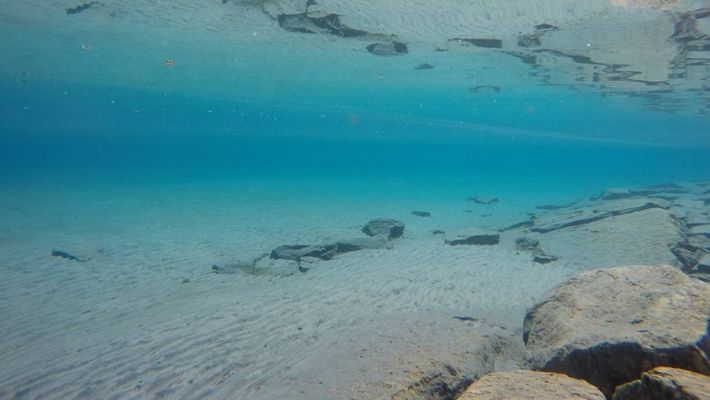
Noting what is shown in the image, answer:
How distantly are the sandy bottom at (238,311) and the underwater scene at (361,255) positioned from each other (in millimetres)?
50

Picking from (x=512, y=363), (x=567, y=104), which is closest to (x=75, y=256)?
(x=512, y=363)

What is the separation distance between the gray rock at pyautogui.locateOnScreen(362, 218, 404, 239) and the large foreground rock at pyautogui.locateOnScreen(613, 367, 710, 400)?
11.4 meters

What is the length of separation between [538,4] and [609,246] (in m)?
8.31

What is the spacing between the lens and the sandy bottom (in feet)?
16.7

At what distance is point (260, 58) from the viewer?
24.5 meters

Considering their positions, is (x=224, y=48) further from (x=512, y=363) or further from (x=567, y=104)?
(x=567, y=104)

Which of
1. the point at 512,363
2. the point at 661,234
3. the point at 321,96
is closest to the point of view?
the point at 512,363

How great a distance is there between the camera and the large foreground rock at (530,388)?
2811 millimetres

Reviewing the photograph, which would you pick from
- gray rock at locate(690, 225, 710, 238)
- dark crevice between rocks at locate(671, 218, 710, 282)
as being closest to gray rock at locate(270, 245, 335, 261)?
dark crevice between rocks at locate(671, 218, 710, 282)

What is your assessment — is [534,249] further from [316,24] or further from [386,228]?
[316,24]

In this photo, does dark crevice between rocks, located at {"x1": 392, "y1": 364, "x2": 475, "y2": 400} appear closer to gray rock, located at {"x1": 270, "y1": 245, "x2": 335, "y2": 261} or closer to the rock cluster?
the rock cluster

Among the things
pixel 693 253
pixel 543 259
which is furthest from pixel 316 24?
pixel 693 253

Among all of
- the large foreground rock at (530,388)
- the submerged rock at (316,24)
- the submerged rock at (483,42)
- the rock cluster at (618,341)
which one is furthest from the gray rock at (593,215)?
the large foreground rock at (530,388)

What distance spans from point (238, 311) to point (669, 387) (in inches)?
261
